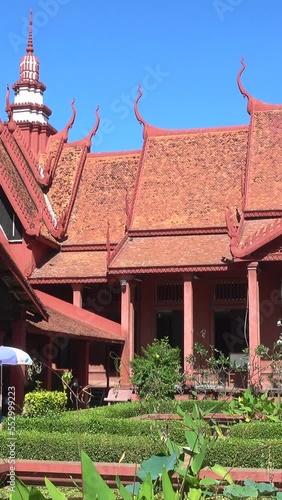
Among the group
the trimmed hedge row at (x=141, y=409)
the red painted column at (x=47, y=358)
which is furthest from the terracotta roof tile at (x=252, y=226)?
the trimmed hedge row at (x=141, y=409)

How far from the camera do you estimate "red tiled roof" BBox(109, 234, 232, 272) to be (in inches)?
746

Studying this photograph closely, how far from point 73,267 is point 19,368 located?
25.9ft

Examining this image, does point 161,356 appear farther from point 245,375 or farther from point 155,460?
point 155,460

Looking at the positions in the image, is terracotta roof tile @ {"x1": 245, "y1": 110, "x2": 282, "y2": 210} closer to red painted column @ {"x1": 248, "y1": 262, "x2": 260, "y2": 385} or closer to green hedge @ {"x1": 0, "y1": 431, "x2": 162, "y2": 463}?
red painted column @ {"x1": 248, "y1": 262, "x2": 260, "y2": 385}

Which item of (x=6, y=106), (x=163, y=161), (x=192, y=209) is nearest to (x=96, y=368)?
(x=192, y=209)

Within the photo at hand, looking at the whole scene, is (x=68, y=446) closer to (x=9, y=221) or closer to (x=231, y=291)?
(x=231, y=291)

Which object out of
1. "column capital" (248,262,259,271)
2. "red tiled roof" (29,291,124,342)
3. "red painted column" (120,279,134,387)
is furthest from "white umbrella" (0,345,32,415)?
"column capital" (248,262,259,271)

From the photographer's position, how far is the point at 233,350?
67.7ft

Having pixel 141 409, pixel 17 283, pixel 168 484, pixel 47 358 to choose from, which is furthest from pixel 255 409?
pixel 168 484

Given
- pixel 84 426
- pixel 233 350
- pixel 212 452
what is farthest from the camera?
pixel 233 350

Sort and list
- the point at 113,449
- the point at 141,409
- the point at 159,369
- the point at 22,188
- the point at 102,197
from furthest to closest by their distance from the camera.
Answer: the point at 102,197
the point at 22,188
the point at 159,369
the point at 141,409
the point at 113,449

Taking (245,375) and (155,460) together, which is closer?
(155,460)

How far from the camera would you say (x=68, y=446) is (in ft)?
24.7

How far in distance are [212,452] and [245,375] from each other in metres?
11.4
